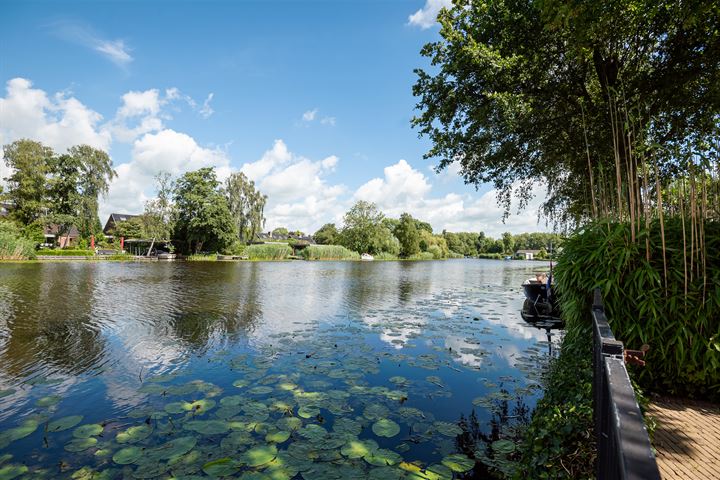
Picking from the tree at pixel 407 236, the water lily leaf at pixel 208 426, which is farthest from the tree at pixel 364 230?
the water lily leaf at pixel 208 426

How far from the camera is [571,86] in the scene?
9320 millimetres

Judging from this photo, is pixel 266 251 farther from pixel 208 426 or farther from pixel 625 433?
pixel 625 433

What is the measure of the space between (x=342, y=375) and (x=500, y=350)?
4.19 metres

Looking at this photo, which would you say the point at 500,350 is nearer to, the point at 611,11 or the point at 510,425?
the point at 510,425

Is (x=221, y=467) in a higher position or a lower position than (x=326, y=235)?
lower

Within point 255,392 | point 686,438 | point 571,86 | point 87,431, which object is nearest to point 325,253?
point 571,86

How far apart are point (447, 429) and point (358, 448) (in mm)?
1347

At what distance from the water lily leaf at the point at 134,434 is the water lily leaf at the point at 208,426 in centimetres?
46

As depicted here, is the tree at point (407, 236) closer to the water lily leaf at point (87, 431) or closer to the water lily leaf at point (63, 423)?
the water lily leaf at point (63, 423)

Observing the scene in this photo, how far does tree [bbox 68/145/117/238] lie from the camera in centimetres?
4344

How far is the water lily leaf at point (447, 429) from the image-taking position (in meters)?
4.58

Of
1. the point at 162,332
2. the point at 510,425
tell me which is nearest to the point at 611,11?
the point at 510,425

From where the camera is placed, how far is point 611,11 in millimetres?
5457

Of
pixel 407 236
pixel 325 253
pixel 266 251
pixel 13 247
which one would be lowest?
pixel 325 253
